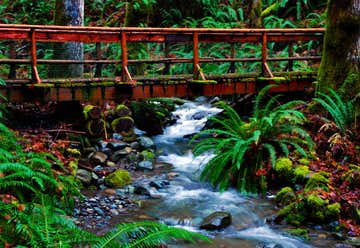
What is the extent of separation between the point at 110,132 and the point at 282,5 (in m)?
10.0

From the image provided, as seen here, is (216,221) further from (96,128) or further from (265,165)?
(96,128)

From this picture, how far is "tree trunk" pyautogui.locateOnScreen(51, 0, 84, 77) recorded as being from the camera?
10.6 metres

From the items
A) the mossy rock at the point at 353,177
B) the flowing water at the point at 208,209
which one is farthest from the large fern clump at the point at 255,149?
the mossy rock at the point at 353,177

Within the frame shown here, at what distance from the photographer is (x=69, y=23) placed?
10.6 metres

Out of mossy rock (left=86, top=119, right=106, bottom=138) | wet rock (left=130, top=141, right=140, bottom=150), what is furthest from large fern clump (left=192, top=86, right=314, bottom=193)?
mossy rock (left=86, top=119, right=106, bottom=138)

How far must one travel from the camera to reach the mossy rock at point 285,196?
7.36m

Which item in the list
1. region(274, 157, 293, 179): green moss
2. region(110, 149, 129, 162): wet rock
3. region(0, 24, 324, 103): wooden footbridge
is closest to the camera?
region(274, 157, 293, 179): green moss

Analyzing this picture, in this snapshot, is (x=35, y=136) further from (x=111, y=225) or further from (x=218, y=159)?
(x=218, y=159)

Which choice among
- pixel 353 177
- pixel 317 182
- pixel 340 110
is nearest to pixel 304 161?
pixel 317 182

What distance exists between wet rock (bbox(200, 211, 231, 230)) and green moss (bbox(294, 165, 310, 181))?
1.55 metres

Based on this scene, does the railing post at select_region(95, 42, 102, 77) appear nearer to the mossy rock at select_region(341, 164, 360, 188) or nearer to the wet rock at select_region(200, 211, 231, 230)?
the wet rock at select_region(200, 211, 231, 230)

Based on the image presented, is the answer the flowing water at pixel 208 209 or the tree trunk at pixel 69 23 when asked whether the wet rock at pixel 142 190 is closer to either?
the flowing water at pixel 208 209

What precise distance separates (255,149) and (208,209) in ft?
5.47

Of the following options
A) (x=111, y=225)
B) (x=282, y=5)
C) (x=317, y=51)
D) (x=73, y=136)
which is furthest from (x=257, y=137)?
(x=282, y=5)
